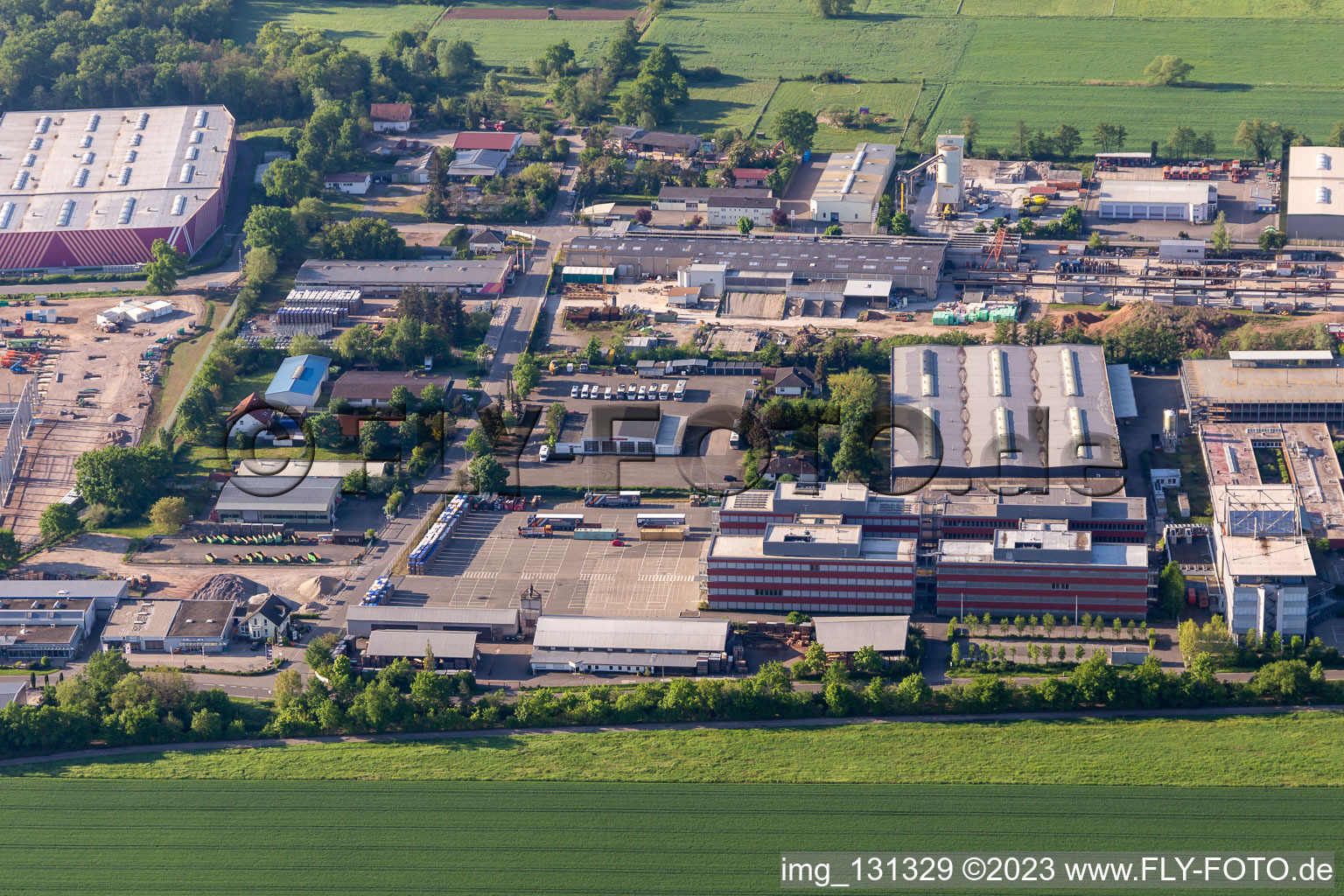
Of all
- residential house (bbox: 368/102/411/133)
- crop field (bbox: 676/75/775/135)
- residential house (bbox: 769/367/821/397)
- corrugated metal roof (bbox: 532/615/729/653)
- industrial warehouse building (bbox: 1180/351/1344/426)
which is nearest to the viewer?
corrugated metal roof (bbox: 532/615/729/653)

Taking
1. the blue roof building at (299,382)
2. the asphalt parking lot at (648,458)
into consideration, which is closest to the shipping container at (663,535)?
the asphalt parking lot at (648,458)

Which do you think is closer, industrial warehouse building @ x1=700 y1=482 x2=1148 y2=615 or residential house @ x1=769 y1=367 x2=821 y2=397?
industrial warehouse building @ x1=700 y1=482 x2=1148 y2=615

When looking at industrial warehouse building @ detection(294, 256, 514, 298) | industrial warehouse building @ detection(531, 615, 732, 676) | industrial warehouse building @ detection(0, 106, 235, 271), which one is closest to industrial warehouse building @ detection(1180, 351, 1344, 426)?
industrial warehouse building @ detection(531, 615, 732, 676)

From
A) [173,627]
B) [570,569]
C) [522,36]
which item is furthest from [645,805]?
[522,36]

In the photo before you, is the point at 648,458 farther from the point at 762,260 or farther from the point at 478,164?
the point at 478,164

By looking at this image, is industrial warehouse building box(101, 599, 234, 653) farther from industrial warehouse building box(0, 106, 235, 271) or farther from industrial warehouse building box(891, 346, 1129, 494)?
industrial warehouse building box(0, 106, 235, 271)

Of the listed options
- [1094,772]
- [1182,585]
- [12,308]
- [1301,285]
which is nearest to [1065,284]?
[1301,285]

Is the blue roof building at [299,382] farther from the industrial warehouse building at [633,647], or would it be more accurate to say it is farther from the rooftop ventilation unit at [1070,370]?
the rooftop ventilation unit at [1070,370]
